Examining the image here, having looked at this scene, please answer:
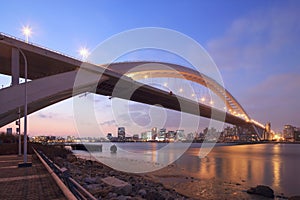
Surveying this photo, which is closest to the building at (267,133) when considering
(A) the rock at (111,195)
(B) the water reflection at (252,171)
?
(B) the water reflection at (252,171)

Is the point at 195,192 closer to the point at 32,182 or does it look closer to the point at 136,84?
the point at 32,182

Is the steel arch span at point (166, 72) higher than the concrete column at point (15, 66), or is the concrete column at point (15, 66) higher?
the steel arch span at point (166, 72)

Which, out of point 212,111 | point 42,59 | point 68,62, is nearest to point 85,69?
point 68,62

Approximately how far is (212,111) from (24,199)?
4769 centimetres

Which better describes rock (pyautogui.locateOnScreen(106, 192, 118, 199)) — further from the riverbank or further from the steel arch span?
the steel arch span

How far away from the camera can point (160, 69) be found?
50250 mm

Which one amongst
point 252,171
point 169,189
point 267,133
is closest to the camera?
point 169,189

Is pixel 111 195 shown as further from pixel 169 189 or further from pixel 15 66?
pixel 15 66

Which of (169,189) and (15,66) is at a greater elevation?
(15,66)

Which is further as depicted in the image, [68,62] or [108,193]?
[68,62]

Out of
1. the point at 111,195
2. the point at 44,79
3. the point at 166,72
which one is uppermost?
the point at 166,72

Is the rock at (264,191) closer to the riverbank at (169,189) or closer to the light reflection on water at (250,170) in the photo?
the riverbank at (169,189)

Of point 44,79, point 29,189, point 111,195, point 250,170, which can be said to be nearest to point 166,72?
point 250,170

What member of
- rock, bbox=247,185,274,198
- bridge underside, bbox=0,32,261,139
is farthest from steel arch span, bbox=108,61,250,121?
rock, bbox=247,185,274,198
